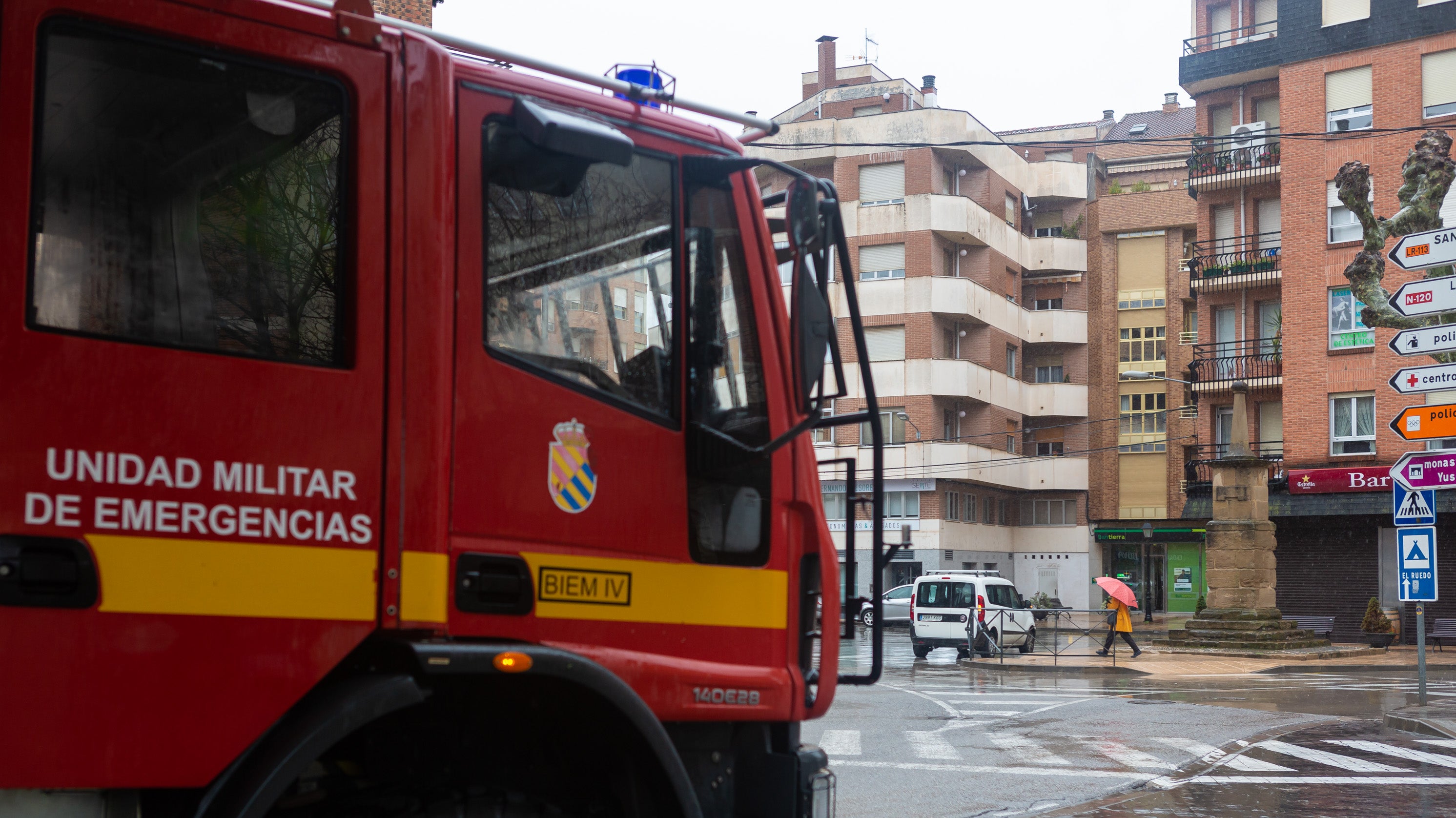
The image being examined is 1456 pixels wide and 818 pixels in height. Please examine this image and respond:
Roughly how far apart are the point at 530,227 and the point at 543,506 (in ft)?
2.52

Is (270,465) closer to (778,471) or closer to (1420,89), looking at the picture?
(778,471)

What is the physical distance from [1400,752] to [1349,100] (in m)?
31.1

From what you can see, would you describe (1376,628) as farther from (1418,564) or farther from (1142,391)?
(1142,391)

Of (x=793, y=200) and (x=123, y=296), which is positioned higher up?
(x=793, y=200)

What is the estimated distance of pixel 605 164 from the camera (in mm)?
3969

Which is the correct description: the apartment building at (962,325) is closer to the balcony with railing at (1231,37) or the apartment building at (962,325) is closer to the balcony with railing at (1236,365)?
the balcony with railing at (1231,37)

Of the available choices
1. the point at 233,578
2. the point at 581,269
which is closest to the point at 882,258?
the point at 581,269

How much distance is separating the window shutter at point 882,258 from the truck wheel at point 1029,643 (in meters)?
23.4

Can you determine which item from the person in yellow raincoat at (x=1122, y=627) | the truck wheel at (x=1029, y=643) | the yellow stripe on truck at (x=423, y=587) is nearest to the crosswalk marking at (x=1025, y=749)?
the yellow stripe on truck at (x=423, y=587)

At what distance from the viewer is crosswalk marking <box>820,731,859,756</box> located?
41.9 feet

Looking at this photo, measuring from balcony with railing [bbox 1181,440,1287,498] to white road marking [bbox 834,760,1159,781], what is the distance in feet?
97.7

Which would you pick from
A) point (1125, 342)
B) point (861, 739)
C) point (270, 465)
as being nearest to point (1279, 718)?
point (861, 739)

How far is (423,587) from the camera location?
11.1ft

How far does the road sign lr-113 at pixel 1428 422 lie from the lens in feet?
45.5
